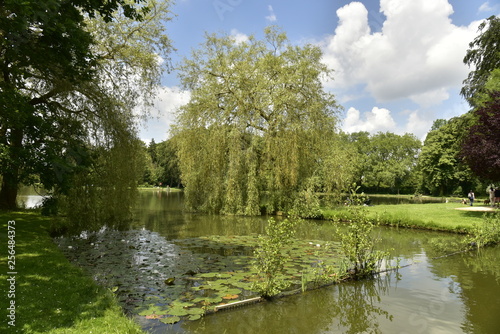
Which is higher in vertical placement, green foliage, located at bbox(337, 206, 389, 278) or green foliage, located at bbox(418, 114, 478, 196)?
green foliage, located at bbox(418, 114, 478, 196)

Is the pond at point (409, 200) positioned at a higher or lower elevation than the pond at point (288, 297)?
higher

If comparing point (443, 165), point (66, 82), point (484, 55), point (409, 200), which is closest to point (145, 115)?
point (66, 82)

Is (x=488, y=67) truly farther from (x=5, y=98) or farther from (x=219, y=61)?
(x=5, y=98)

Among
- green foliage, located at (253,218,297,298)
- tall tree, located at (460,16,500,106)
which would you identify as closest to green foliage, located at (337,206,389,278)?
green foliage, located at (253,218,297,298)

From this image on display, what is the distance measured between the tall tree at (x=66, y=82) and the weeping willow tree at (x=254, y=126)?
6276 mm

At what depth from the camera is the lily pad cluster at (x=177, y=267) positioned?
20.7 feet

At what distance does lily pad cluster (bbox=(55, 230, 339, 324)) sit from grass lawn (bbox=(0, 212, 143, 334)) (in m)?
0.71

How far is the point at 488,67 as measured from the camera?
2534cm

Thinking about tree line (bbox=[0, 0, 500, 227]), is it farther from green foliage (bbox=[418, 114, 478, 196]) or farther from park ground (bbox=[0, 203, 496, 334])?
green foliage (bbox=[418, 114, 478, 196])

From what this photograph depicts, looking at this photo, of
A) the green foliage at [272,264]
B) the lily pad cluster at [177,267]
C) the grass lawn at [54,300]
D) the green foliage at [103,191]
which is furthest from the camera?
the green foliage at [103,191]

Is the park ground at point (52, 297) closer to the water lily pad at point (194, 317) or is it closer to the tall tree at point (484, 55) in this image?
the water lily pad at point (194, 317)

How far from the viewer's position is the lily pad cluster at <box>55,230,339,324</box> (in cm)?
632

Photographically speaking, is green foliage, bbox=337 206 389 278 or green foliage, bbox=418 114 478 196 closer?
green foliage, bbox=337 206 389 278

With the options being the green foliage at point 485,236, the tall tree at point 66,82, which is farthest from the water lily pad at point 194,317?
the green foliage at point 485,236
